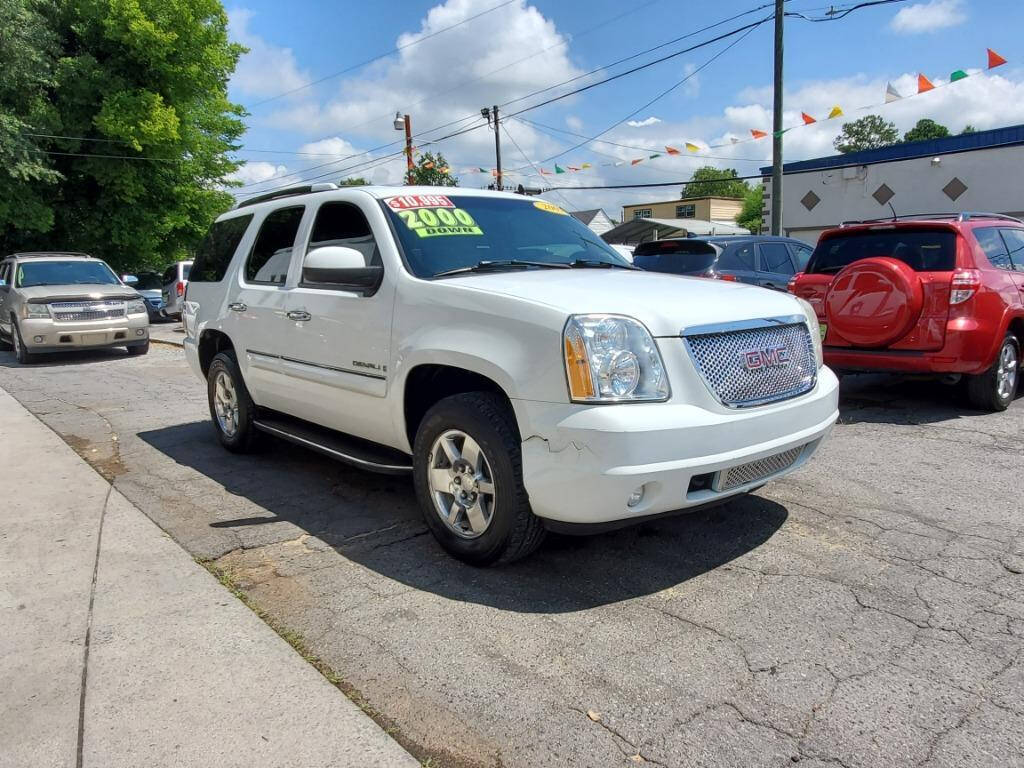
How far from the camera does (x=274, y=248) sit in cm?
521

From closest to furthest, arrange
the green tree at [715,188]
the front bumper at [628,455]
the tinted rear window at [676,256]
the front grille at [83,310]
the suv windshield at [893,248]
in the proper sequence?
the front bumper at [628,455], the suv windshield at [893,248], the tinted rear window at [676,256], the front grille at [83,310], the green tree at [715,188]

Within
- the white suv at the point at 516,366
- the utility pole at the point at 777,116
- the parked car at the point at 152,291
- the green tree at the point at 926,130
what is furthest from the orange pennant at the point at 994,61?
Answer: the green tree at the point at 926,130

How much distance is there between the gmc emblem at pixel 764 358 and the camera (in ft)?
11.1

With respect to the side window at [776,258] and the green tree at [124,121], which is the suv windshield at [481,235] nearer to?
the side window at [776,258]

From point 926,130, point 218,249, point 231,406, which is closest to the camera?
point 231,406

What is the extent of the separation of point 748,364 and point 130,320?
1169 centimetres

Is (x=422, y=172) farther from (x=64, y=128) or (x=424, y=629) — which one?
(x=424, y=629)

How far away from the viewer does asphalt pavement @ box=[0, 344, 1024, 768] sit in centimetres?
237

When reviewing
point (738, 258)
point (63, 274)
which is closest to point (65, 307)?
point (63, 274)

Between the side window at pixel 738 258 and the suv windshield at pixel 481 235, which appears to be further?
the side window at pixel 738 258

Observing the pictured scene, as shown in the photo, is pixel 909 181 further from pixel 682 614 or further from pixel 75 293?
pixel 682 614

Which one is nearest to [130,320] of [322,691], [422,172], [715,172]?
[322,691]

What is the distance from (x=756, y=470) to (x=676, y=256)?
230 inches

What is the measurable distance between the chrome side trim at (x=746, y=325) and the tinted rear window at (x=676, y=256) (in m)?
4.61
